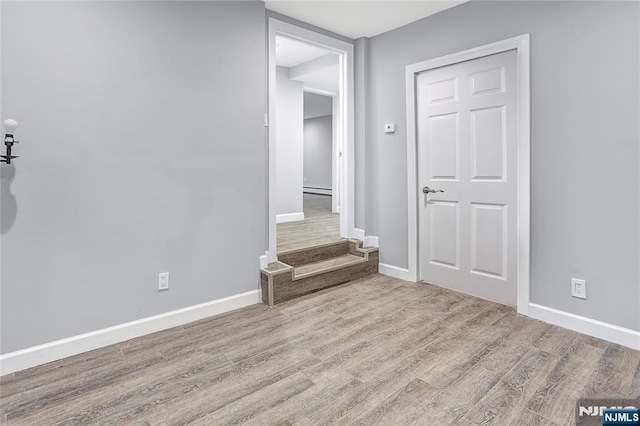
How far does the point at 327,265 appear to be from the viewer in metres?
3.61

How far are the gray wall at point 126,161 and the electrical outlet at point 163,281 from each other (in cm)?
3

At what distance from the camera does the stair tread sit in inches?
133

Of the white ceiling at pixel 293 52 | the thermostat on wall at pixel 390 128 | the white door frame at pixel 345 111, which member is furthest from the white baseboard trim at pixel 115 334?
the white ceiling at pixel 293 52

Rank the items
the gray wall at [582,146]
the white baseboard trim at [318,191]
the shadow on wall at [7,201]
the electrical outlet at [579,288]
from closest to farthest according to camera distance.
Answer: the shadow on wall at [7,201]
the gray wall at [582,146]
the electrical outlet at [579,288]
the white baseboard trim at [318,191]

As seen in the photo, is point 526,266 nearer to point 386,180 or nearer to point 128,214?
point 386,180

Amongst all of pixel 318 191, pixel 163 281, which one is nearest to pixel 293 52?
pixel 163 281

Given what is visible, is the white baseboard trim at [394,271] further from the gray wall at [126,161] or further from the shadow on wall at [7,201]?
the shadow on wall at [7,201]

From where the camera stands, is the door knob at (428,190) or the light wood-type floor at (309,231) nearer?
the door knob at (428,190)

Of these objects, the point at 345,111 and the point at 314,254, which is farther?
the point at 345,111

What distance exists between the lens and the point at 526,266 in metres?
2.76

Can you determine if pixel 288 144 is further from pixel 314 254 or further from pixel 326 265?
pixel 326 265

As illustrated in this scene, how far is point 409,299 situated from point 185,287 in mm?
1835

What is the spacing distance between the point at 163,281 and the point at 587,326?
2935 millimetres

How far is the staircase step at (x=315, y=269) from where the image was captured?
10.0 feet
